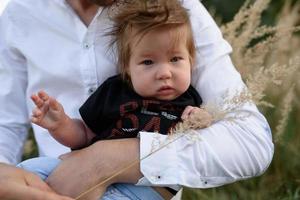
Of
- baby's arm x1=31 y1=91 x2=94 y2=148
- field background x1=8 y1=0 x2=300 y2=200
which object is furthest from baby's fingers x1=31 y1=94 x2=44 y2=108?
field background x1=8 y1=0 x2=300 y2=200

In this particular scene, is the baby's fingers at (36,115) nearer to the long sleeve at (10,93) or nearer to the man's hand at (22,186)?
the man's hand at (22,186)

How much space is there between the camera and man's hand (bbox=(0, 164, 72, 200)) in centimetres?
226

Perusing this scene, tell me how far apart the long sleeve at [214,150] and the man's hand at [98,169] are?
39 mm

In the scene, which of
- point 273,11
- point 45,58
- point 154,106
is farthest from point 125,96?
point 273,11

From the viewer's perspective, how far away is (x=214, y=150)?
7.80ft

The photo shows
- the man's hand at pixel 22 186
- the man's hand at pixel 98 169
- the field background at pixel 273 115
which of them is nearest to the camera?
the man's hand at pixel 22 186

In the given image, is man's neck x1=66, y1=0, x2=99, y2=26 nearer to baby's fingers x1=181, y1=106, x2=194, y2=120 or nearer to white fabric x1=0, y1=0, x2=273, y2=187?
white fabric x1=0, y1=0, x2=273, y2=187

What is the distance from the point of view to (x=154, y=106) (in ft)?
8.05

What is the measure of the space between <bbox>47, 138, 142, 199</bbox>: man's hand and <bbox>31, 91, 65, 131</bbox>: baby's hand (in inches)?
4.9

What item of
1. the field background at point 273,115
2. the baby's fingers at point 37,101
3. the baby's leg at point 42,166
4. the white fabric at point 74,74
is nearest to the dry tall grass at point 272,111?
the field background at point 273,115

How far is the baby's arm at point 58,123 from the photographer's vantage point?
235 cm

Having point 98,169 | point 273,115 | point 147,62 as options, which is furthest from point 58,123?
point 273,115

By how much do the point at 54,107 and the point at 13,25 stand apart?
0.42 meters

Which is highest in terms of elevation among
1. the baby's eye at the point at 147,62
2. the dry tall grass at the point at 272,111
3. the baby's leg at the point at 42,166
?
the baby's eye at the point at 147,62
